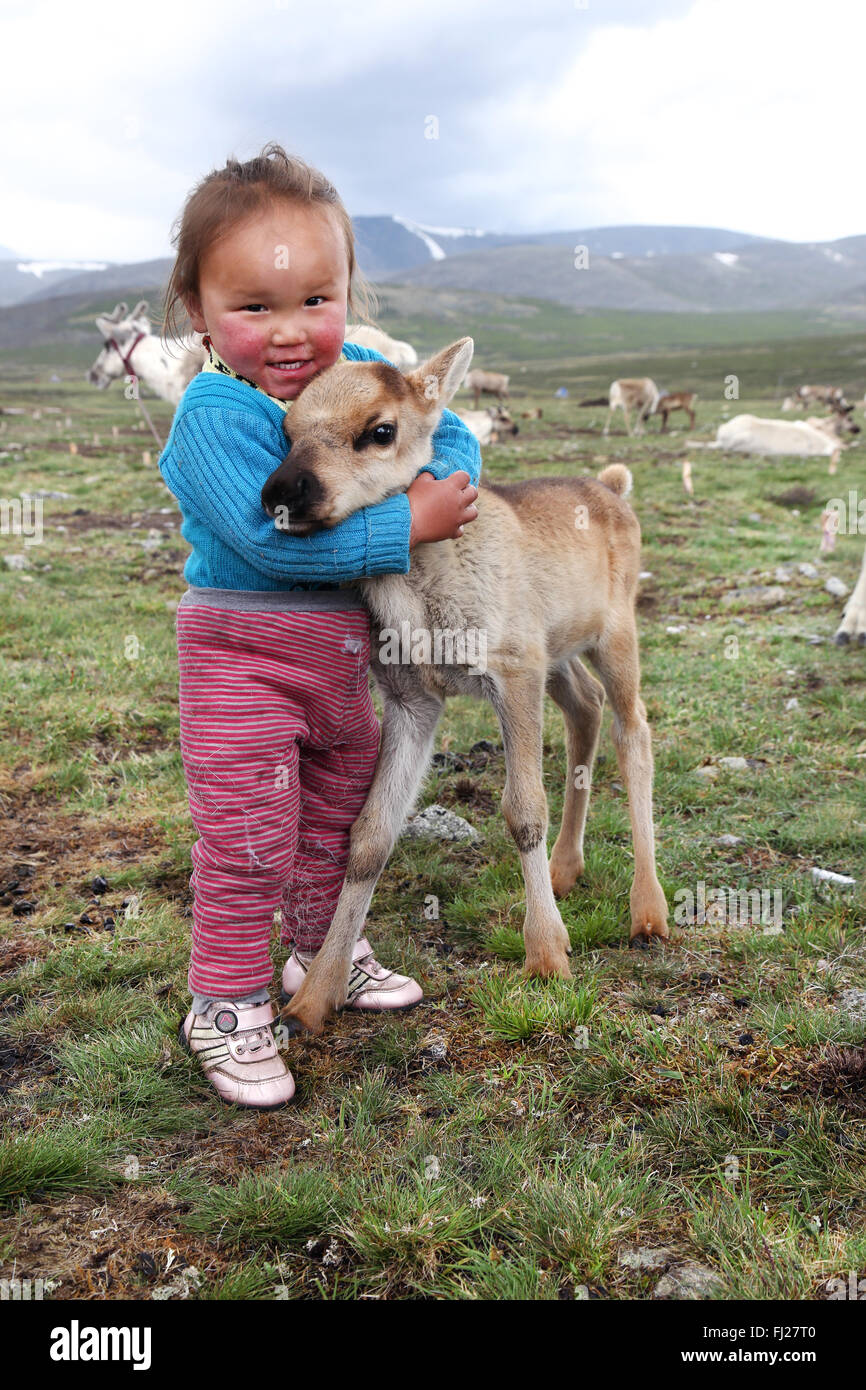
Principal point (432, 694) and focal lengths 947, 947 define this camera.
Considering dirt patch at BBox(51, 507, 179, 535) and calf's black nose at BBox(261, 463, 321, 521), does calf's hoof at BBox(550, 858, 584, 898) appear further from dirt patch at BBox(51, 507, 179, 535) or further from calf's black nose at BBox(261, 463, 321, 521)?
dirt patch at BBox(51, 507, 179, 535)

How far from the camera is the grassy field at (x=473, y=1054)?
250 centimetres

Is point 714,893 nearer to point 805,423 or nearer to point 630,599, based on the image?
point 630,599

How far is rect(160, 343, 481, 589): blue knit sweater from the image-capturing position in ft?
9.85

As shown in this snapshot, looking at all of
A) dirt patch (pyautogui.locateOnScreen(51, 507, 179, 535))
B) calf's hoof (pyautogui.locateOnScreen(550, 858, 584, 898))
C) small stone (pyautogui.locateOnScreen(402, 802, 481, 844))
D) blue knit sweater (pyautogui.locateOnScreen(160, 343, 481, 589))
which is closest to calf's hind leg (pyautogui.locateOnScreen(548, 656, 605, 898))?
calf's hoof (pyautogui.locateOnScreen(550, 858, 584, 898))

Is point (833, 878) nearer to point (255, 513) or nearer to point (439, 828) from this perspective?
point (439, 828)

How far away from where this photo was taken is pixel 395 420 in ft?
10.6

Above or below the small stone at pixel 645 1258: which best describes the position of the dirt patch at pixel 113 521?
above

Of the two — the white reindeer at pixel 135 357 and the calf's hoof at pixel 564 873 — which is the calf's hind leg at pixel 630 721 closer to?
the calf's hoof at pixel 564 873

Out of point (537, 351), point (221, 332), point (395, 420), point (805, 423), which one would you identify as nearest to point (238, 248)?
point (221, 332)

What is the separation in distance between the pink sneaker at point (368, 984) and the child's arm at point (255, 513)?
1596 millimetres

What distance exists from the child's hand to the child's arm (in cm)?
9

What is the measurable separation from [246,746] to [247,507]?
785 millimetres

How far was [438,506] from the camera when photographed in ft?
10.6

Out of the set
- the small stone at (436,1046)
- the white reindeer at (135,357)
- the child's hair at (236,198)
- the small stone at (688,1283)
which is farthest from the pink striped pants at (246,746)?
the white reindeer at (135,357)
